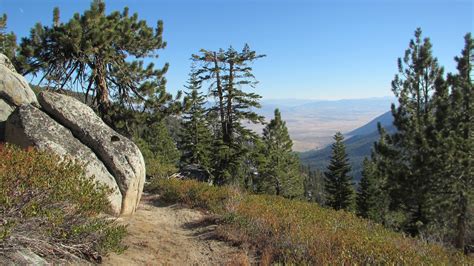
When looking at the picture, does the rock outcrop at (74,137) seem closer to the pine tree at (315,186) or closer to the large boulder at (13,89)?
the large boulder at (13,89)

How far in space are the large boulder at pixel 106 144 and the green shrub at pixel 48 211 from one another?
2675 millimetres

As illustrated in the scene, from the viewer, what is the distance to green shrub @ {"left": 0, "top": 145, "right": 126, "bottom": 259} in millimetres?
4574

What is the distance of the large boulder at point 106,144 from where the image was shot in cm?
901

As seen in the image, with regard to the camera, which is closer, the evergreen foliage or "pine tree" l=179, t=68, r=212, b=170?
the evergreen foliage

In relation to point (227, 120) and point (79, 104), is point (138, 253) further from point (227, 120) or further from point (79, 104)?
point (227, 120)

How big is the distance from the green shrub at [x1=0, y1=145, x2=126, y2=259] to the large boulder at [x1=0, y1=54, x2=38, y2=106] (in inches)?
177

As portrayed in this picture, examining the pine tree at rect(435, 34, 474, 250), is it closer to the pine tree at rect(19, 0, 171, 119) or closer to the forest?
the forest

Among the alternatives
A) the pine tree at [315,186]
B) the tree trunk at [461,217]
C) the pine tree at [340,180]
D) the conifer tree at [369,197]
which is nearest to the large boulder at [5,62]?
the tree trunk at [461,217]

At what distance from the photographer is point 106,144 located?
9172 millimetres

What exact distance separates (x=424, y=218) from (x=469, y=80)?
31.0 ft

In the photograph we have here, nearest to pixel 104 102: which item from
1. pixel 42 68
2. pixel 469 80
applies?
pixel 42 68

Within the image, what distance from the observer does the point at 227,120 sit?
22.1m

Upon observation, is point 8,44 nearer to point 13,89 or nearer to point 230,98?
point 13,89

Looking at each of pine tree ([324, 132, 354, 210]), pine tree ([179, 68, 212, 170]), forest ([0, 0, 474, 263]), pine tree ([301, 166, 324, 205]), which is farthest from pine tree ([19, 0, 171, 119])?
pine tree ([301, 166, 324, 205])
